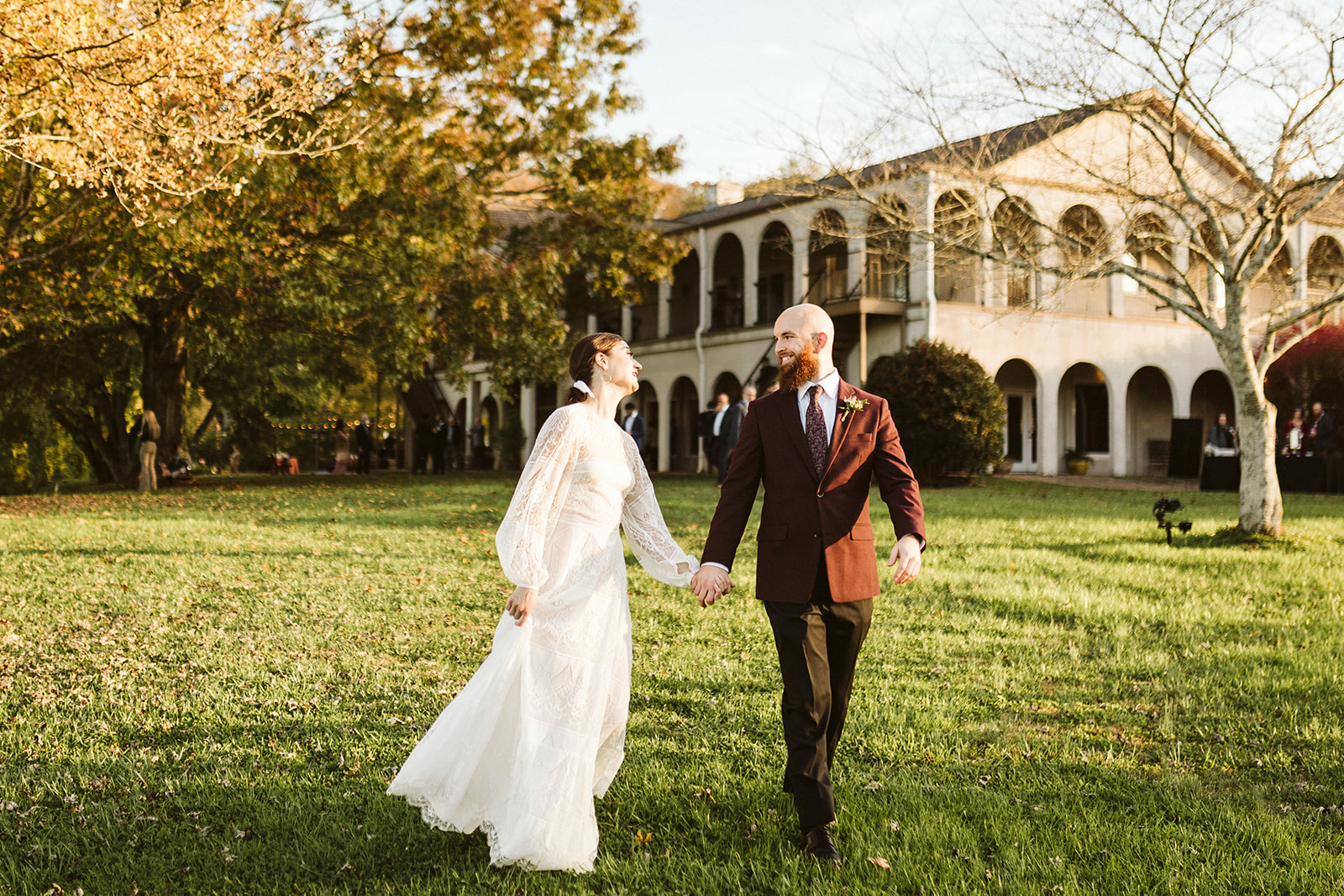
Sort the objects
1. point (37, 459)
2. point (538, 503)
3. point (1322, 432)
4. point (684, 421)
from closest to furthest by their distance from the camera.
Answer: point (538, 503) < point (1322, 432) < point (37, 459) < point (684, 421)

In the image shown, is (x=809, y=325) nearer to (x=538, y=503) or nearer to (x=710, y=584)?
(x=710, y=584)

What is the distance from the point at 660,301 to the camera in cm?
3262

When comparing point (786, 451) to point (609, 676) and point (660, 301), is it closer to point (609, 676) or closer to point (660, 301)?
point (609, 676)

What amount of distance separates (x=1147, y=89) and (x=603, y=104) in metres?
13.0

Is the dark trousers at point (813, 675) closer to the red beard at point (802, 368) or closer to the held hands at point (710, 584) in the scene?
the held hands at point (710, 584)

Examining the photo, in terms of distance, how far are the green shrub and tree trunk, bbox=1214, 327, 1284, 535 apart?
9188 mm

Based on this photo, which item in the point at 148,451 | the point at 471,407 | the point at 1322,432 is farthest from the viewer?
the point at 471,407

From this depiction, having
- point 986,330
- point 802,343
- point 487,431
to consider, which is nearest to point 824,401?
point 802,343

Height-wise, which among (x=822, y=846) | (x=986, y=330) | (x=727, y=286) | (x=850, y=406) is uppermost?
(x=727, y=286)

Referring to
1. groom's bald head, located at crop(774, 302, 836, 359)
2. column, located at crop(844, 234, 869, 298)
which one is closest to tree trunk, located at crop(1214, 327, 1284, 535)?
groom's bald head, located at crop(774, 302, 836, 359)

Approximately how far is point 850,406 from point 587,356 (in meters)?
0.98

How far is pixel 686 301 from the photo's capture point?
32.7m

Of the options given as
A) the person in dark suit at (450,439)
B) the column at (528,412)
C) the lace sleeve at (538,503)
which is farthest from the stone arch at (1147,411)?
the lace sleeve at (538,503)

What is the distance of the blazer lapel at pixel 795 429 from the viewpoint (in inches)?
147
